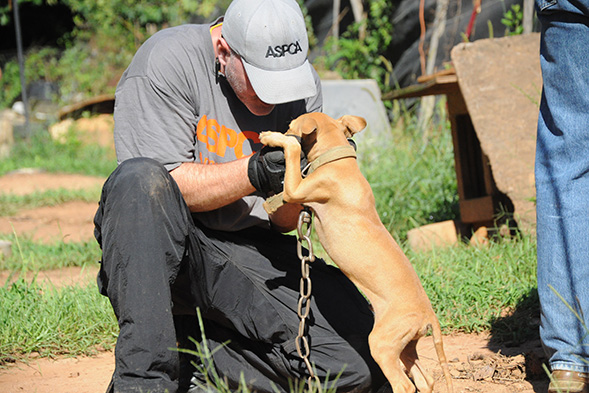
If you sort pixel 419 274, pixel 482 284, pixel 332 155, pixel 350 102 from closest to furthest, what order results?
1. pixel 332 155
2. pixel 482 284
3. pixel 419 274
4. pixel 350 102

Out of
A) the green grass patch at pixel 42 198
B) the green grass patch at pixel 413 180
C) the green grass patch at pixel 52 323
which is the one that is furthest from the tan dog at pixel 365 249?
the green grass patch at pixel 42 198

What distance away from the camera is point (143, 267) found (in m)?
2.19

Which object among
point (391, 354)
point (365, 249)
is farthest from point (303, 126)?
point (391, 354)

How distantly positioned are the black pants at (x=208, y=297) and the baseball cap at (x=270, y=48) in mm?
519

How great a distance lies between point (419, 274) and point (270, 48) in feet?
5.32

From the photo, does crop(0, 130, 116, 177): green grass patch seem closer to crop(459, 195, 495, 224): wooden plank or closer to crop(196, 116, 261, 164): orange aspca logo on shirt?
crop(459, 195, 495, 224): wooden plank

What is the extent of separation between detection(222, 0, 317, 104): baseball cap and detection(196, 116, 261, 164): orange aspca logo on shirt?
28 cm

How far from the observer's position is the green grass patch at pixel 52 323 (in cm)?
299

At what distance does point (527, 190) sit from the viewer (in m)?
3.93

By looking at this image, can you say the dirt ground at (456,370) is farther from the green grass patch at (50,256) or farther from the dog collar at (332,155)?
the green grass patch at (50,256)

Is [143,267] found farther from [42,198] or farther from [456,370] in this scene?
[42,198]

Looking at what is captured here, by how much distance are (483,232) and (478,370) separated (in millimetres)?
1699

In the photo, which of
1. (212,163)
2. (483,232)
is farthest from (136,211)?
(483,232)

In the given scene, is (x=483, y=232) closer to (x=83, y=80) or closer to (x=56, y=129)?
(x=56, y=129)
